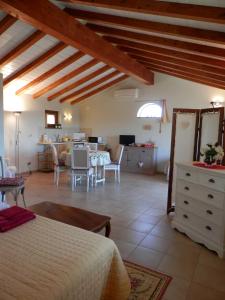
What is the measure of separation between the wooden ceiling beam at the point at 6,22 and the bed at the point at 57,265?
352 cm

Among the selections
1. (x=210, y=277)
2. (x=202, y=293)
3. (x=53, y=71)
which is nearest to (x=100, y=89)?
(x=53, y=71)

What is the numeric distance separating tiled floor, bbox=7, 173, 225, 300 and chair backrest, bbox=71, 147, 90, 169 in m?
0.57

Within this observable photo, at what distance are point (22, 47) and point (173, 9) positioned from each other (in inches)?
131

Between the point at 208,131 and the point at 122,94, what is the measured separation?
4943 millimetres

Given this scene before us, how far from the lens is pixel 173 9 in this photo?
2379 millimetres

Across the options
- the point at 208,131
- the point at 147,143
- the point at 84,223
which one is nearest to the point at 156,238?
the point at 84,223

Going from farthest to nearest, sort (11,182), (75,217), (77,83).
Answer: (77,83) → (11,182) → (75,217)

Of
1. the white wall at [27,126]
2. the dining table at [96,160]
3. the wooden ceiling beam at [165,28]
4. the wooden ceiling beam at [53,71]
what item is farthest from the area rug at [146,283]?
the white wall at [27,126]

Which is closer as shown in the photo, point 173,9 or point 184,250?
point 173,9

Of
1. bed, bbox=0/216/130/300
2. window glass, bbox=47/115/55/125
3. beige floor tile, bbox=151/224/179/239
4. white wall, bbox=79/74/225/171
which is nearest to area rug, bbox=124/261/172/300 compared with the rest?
bed, bbox=0/216/130/300

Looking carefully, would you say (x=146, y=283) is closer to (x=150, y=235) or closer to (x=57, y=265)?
(x=150, y=235)

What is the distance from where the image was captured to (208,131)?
11.2ft

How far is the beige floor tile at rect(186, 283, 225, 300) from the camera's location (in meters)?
1.90

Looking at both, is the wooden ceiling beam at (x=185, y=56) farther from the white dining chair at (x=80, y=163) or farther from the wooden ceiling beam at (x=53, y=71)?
the white dining chair at (x=80, y=163)
